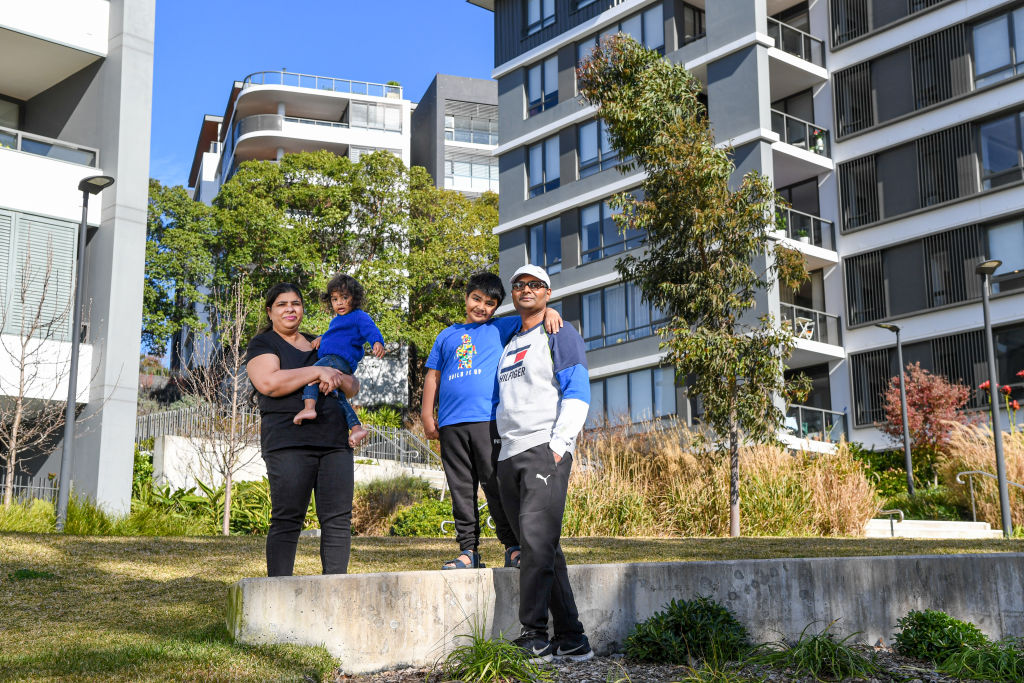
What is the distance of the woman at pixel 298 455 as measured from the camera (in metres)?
5.93

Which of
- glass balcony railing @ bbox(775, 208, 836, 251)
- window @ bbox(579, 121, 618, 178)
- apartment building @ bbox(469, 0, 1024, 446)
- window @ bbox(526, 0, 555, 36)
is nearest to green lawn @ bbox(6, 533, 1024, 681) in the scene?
apartment building @ bbox(469, 0, 1024, 446)

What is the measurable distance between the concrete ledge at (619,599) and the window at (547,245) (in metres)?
29.2

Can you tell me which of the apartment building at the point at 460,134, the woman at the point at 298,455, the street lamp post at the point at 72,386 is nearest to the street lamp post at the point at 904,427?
the street lamp post at the point at 72,386

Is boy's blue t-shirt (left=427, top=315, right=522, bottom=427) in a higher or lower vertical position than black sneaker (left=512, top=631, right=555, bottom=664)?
higher

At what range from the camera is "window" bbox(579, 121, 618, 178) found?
114ft

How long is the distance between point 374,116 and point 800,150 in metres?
32.0

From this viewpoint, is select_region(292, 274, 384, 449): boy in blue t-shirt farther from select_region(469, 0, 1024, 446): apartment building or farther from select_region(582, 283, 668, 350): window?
select_region(582, 283, 668, 350): window

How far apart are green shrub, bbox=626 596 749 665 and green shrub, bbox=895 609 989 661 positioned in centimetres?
111

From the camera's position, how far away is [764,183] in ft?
59.2

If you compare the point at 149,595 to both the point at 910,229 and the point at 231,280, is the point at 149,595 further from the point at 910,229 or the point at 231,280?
the point at 231,280

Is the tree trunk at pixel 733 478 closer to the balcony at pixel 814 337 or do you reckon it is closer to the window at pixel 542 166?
the balcony at pixel 814 337

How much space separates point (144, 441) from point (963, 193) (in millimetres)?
22946

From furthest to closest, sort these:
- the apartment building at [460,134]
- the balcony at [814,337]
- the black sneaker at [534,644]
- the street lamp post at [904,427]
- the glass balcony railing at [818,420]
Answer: the apartment building at [460,134] → the balcony at [814,337] → the glass balcony railing at [818,420] → the street lamp post at [904,427] → the black sneaker at [534,644]

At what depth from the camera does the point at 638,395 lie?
31812 mm
